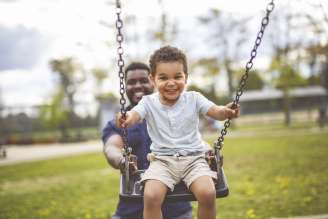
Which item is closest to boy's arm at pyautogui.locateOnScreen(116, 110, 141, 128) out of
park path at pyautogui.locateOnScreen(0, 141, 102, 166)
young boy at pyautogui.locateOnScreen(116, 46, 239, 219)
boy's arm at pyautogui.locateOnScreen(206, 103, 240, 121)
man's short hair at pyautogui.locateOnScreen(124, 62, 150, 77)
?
young boy at pyautogui.locateOnScreen(116, 46, 239, 219)

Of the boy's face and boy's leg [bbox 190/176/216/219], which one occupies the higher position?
the boy's face

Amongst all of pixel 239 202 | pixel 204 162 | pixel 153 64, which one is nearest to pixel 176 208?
pixel 204 162

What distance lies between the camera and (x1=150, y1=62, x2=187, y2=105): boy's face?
3.02 meters

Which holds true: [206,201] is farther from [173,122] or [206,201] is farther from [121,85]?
[121,85]

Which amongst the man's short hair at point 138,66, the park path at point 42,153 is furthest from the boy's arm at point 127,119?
the park path at point 42,153

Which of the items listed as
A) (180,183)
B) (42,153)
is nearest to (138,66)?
(180,183)

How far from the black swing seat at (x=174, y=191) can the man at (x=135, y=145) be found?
0.16 metres

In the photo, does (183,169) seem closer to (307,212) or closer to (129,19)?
(307,212)

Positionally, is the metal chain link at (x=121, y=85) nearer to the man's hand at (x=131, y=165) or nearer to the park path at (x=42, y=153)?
the man's hand at (x=131, y=165)

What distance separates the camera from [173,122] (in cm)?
309

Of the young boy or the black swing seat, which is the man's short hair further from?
the black swing seat

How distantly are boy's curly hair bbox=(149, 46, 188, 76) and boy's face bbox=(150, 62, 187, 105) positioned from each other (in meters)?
0.03

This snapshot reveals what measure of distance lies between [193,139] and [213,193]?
1.60 feet

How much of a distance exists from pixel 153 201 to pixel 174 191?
0.78ft
